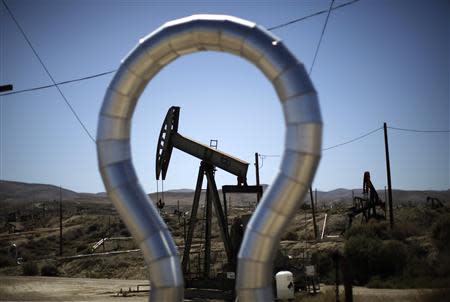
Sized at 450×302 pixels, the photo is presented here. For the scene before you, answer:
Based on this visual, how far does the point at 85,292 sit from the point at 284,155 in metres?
23.8

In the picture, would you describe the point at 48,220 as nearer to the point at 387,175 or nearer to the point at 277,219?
the point at 387,175

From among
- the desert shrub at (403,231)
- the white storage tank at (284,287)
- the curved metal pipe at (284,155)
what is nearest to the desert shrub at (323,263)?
the desert shrub at (403,231)

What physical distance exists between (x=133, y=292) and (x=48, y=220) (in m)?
58.6

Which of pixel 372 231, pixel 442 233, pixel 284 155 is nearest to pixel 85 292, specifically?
pixel 372 231

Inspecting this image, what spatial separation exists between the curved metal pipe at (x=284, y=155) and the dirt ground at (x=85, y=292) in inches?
476

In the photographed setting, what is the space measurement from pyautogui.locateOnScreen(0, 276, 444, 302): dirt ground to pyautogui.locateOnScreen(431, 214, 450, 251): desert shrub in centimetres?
829

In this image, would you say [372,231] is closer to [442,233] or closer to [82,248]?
[442,233]

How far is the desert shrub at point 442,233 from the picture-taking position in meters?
33.2

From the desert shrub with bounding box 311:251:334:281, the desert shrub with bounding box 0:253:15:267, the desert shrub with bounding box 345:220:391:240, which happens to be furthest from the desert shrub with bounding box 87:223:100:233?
the desert shrub with bounding box 311:251:334:281

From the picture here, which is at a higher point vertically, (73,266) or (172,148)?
(172,148)

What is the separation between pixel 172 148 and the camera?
25.3 m

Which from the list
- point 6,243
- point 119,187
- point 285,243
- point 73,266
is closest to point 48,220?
point 6,243

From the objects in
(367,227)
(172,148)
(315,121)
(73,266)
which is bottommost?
(73,266)

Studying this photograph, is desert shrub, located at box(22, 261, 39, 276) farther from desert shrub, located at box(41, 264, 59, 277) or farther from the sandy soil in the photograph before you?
the sandy soil
